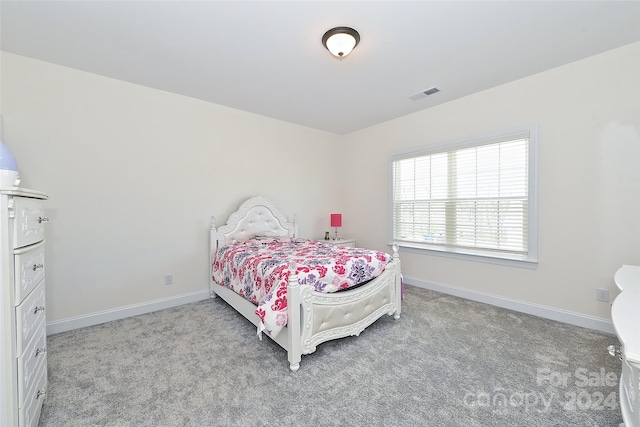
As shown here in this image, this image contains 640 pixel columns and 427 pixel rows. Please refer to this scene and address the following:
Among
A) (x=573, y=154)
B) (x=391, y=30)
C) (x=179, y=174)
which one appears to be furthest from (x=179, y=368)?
(x=573, y=154)

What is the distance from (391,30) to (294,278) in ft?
6.80

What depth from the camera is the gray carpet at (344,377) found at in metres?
1.52

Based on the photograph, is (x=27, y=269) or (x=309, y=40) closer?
(x=27, y=269)

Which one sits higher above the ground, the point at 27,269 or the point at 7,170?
the point at 7,170

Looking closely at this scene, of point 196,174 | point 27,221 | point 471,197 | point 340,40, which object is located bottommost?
point 27,221

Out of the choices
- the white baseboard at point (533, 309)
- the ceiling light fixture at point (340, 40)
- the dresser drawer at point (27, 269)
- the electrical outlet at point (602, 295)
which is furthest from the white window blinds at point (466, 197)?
the dresser drawer at point (27, 269)

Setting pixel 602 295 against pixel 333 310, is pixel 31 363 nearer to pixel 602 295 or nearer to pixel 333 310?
pixel 333 310

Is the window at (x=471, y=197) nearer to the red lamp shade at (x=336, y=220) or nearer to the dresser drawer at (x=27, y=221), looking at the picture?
the red lamp shade at (x=336, y=220)

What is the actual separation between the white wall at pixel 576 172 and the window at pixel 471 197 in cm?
13

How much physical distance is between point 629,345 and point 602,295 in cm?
249

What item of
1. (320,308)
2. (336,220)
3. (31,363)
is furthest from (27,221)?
(336,220)

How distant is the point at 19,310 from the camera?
1195 mm

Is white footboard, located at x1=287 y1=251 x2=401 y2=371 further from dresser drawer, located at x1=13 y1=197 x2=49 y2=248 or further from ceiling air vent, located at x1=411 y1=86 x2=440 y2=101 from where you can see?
ceiling air vent, located at x1=411 y1=86 x2=440 y2=101

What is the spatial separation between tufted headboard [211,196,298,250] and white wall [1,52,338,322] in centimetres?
16
